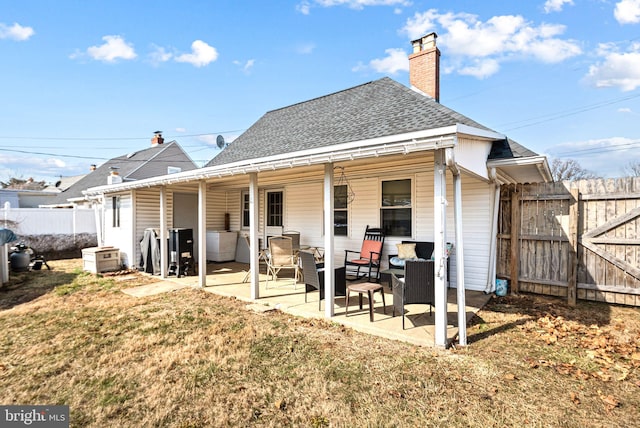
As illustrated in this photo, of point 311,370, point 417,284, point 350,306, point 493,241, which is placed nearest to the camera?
point 311,370

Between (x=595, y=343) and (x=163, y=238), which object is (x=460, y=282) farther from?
(x=163, y=238)

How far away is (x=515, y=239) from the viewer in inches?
237

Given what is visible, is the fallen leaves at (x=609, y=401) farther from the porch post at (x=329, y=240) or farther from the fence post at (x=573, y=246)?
the fence post at (x=573, y=246)

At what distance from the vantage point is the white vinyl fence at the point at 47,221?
11391 millimetres

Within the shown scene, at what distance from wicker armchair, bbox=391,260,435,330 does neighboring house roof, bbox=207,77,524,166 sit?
2216mm

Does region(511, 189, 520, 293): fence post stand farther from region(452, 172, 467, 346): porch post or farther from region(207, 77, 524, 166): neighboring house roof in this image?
region(452, 172, 467, 346): porch post

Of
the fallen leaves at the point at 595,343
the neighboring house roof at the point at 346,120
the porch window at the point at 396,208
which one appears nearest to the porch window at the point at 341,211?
the porch window at the point at 396,208

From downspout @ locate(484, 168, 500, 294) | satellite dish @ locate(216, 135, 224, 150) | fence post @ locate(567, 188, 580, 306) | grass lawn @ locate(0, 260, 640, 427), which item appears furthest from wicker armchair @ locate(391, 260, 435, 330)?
satellite dish @ locate(216, 135, 224, 150)

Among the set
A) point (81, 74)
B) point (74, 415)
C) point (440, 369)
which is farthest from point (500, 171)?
point (81, 74)

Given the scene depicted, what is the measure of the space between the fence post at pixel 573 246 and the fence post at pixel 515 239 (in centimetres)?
80

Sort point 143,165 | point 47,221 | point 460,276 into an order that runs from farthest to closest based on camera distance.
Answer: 1. point 143,165
2. point 47,221
3. point 460,276

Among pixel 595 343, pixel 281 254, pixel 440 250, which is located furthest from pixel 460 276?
pixel 281 254

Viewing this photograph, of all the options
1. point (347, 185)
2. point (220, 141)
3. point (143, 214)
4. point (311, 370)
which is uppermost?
point (220, 141)

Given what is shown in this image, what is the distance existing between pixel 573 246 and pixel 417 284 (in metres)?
3.57
